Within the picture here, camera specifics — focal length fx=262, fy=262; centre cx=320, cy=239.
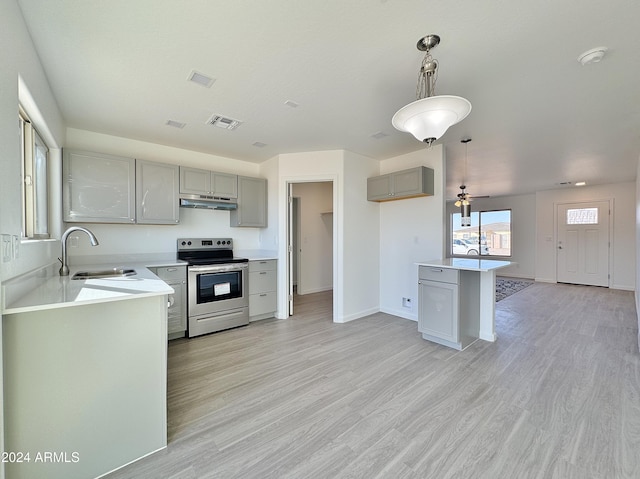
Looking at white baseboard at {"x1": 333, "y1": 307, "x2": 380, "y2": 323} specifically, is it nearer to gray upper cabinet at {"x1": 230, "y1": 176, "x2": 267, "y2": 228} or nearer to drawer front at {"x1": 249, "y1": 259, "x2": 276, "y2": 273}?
drawer front at {"x1": 249, "y1": 259, "x2": 276, "y2": 273}

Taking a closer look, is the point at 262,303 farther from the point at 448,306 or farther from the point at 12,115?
the point at 12,115

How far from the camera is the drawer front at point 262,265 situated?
150 inches

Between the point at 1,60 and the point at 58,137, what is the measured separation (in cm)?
178

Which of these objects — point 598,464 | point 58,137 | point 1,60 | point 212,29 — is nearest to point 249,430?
point 598,464

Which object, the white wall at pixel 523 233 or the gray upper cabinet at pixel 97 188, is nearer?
Answer: the gray upper cabinet at pixel 97 188

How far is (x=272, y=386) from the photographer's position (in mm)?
2209

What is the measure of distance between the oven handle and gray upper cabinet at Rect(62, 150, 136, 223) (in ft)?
3.11

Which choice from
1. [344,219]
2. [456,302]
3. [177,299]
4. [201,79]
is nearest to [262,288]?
[177,299]

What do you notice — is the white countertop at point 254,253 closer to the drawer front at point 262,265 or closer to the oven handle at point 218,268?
the drawer front at point 262,265

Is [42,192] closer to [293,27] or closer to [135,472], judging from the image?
[135,472]

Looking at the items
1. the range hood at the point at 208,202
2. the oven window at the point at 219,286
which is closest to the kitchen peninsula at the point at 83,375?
the oven window at the point at 219,286

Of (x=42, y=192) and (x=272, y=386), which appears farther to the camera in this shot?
(x=42, y=192)

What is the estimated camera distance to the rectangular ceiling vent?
9.29 ft

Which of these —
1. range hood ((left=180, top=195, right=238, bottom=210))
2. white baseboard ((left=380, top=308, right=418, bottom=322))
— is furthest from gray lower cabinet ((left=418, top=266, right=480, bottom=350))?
range hood ((left=180, top=195, right=238, bottom=210))
